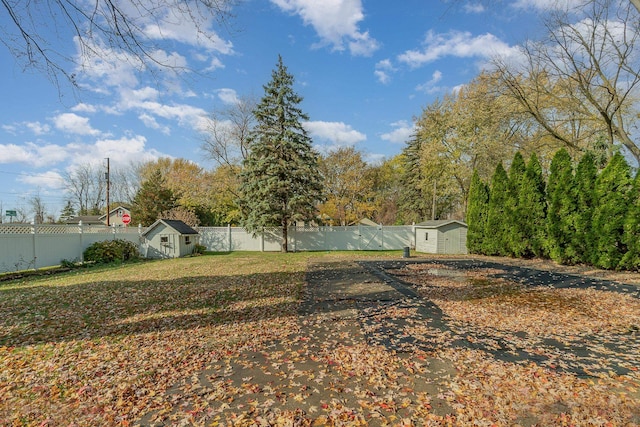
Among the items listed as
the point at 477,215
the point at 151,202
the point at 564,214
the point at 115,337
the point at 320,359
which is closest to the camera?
the point at 320,359

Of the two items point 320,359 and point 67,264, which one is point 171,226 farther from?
point 320,359

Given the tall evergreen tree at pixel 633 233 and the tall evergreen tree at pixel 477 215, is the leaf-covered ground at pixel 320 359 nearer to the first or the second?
the tall evergreen tree at pixel 633 233

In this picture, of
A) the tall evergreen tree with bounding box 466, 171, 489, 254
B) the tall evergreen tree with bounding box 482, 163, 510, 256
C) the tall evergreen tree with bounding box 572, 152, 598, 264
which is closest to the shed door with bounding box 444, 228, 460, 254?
the tall evergreen tree with bounding box 466, 171, 489, 254

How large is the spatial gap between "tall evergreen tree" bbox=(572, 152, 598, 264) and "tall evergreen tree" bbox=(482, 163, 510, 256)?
349 cm

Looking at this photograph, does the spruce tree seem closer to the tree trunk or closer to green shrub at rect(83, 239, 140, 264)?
the tree trunk

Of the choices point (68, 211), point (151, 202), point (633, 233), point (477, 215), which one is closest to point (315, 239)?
point (477, 215)

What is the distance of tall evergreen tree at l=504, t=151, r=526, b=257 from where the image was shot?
14.0 m

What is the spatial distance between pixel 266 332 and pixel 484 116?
67.2ft

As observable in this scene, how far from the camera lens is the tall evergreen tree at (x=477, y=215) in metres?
16.5

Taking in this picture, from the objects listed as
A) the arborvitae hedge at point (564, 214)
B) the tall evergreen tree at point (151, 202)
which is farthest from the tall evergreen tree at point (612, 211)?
the tall evergreen tree at point (151, 202)

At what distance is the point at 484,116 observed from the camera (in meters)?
19.8

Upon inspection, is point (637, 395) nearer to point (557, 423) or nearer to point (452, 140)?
point (557, 423)

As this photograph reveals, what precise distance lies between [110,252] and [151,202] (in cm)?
1379

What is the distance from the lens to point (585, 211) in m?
11.1
